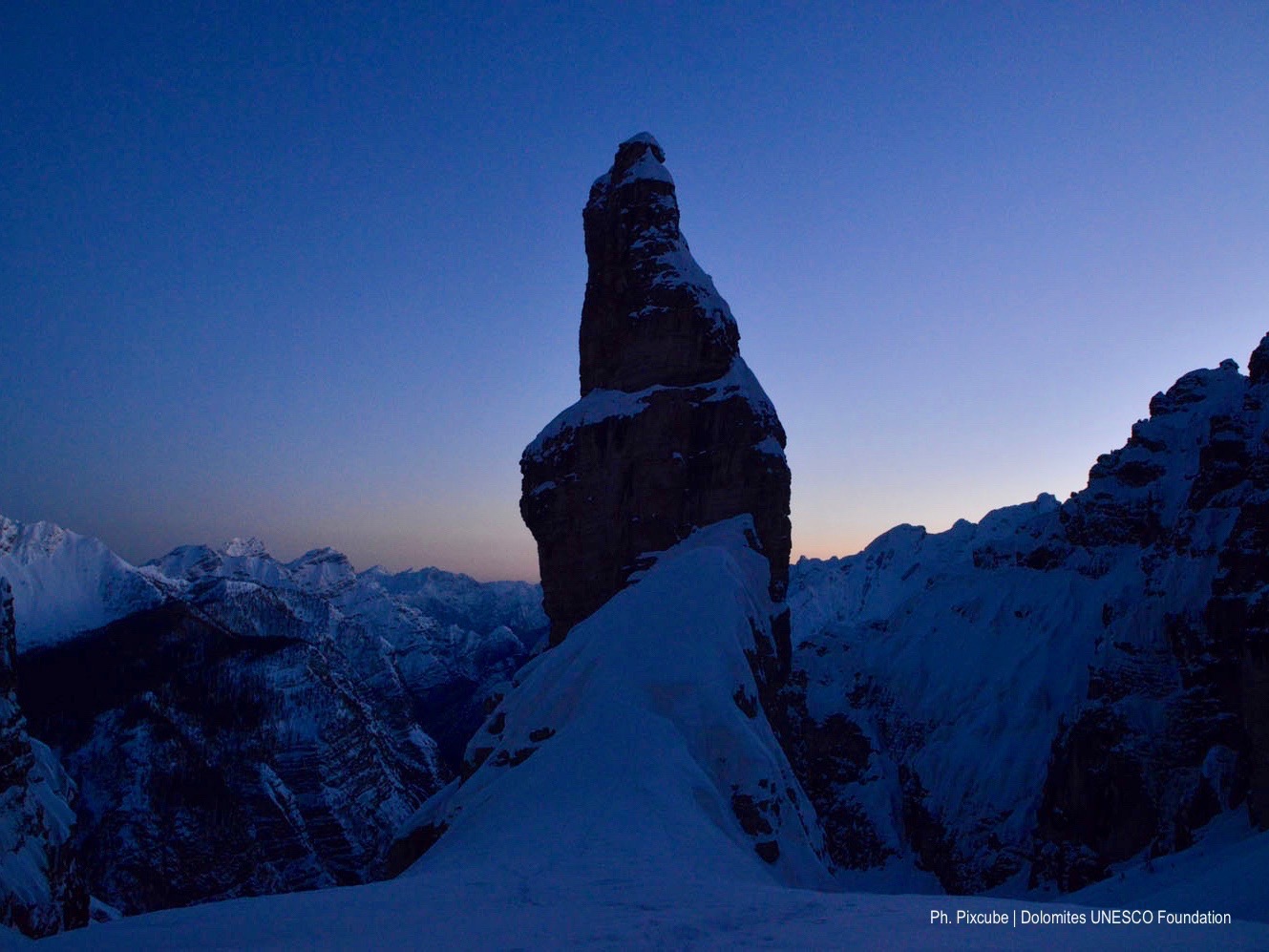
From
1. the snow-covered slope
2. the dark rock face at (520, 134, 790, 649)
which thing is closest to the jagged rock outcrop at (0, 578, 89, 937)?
the dark rock face at (520, 134, 790, 649)

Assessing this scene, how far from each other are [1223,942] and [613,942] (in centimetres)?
672

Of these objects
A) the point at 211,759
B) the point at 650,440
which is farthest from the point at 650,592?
the point at 211,759

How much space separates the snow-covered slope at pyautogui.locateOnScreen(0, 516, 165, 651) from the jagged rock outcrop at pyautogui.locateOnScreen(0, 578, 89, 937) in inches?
4951

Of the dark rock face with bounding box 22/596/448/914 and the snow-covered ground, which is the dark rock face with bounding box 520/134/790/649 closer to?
the snow-covered ground

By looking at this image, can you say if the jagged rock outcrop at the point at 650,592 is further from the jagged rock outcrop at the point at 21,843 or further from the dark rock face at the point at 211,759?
the dark rock face at the point at 211,759

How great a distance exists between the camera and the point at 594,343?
56.8 meters

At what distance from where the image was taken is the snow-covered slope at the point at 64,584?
453 ft

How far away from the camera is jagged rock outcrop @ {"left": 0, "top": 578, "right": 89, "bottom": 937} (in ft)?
89.8

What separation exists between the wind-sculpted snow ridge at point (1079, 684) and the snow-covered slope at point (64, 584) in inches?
4624

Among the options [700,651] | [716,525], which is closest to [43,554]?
[716,525]

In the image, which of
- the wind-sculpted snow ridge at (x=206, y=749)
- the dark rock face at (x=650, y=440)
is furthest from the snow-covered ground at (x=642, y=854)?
the wind-sculpted snow ridge at (x=206, y=749)

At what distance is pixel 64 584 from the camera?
14725cm

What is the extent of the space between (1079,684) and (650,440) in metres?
62.7

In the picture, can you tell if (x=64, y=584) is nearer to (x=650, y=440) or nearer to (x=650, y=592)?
(x=650, y=440)
